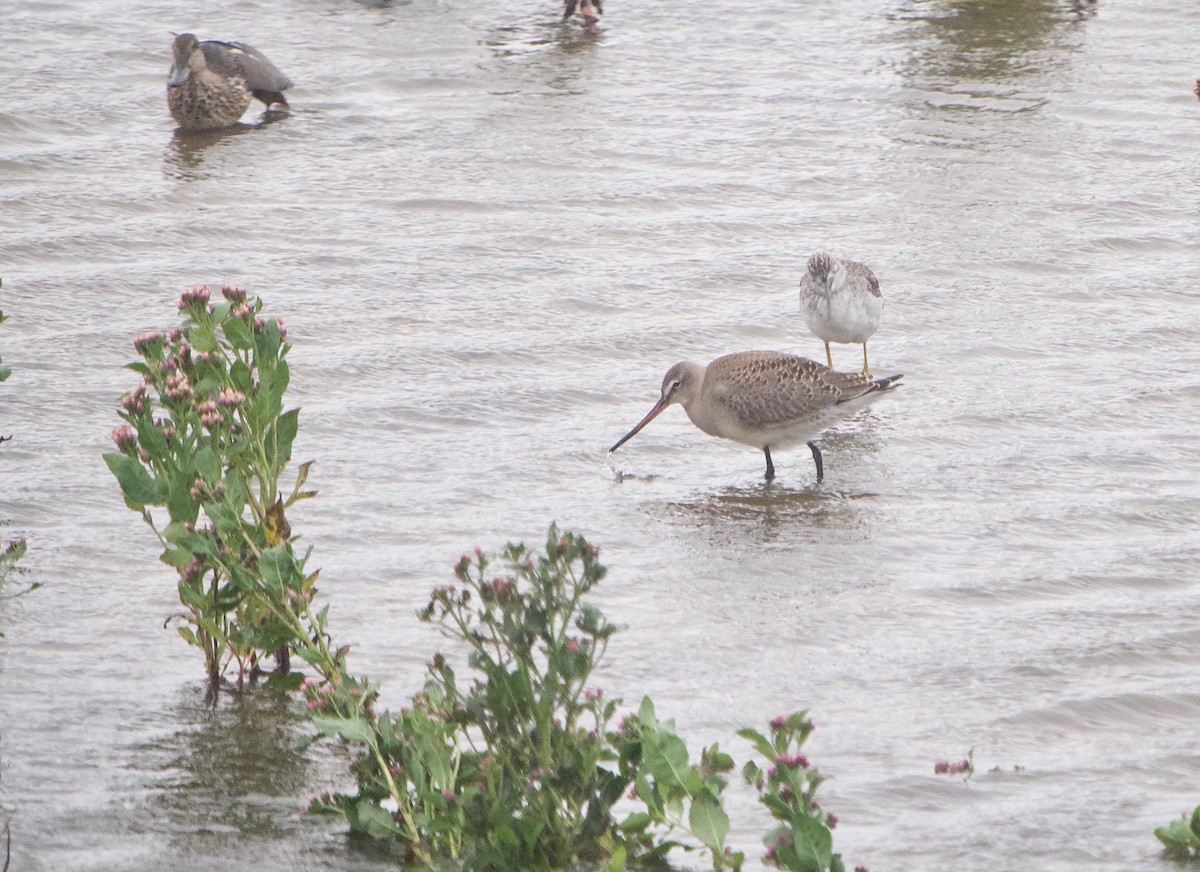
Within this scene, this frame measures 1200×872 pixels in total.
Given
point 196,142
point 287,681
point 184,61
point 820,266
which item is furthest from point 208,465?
point 184,61

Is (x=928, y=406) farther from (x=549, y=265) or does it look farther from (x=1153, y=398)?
(x=549, y=265)

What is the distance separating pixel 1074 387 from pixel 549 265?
3013mm

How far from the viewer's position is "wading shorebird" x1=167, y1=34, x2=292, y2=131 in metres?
11.8

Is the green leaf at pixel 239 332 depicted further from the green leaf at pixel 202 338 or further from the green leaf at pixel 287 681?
the green leaf at pixel 287 681

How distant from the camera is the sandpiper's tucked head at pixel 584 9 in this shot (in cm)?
1440

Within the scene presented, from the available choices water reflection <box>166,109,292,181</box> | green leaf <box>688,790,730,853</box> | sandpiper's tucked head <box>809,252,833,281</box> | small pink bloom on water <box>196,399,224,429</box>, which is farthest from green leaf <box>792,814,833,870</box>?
water reflection <box>166,109,292,181</box>

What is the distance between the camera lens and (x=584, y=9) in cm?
1442

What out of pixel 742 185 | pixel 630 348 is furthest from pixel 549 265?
pixel 742 185

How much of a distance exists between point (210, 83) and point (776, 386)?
19.1 ft

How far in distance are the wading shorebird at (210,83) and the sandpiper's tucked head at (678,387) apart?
5.37m

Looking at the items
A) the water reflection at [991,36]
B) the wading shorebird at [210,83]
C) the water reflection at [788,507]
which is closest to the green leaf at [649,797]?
the water reflection at [788,507]

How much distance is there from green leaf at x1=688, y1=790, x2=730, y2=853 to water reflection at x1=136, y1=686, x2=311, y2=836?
1.08 meters

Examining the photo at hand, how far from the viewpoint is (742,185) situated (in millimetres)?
11062

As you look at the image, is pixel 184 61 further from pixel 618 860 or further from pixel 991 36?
pixel 618 860
